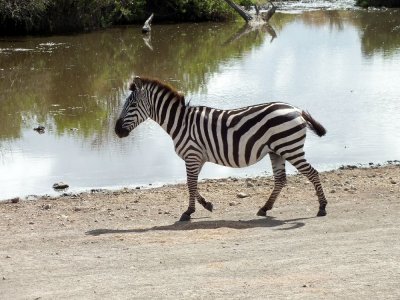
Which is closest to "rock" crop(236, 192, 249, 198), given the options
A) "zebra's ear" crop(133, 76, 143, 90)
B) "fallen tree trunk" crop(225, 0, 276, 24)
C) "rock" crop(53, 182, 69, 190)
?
"zebra's ear" crop(133, 76, 143, 90)

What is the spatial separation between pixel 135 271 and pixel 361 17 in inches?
1604

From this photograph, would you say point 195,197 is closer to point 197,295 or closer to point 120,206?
point 120,206

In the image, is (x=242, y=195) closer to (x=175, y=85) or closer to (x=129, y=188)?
(x=129, y=188)

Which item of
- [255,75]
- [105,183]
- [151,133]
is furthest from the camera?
[255,75]

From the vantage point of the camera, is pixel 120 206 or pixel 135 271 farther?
pixel 120 206

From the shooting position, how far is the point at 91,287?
6.96 m

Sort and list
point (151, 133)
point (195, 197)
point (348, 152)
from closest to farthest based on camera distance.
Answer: point (195, 197) < point (348, 152) < point (151, 133)

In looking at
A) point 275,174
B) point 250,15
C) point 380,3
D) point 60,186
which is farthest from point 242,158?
point 380,3

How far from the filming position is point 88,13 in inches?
1597

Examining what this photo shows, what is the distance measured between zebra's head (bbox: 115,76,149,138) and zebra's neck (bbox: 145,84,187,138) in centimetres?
9

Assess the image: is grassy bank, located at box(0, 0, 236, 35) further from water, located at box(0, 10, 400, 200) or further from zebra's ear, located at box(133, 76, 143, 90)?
zebra's ear, located at box(133, 76, 143, 90)

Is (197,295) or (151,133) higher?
(197,295)

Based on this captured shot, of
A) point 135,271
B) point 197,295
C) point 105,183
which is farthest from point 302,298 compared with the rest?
point 105,183

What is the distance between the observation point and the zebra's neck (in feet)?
35.2
